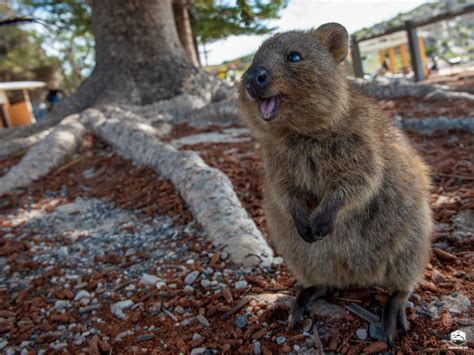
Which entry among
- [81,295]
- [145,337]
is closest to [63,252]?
[81,295]

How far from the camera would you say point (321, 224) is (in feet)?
6.71

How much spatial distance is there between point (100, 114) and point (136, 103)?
94cm

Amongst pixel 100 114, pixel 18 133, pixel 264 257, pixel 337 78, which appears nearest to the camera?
pixel 337 78

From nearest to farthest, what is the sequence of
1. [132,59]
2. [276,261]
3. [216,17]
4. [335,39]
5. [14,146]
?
[335,39] → [276,261] → [14,146] → [132,59] → [216,17]

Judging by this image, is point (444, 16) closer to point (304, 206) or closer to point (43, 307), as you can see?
point (304, 206)

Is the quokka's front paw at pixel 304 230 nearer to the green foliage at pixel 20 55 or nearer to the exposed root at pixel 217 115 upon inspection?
the exposed root at pixel 217 115

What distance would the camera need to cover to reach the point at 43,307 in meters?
2.51

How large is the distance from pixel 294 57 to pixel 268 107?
34 centimetres

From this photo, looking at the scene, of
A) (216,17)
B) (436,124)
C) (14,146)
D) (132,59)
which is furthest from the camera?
(216,17)

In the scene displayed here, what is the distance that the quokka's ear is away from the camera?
2366 mm

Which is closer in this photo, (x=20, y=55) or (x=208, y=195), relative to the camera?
(x=208, y=195)

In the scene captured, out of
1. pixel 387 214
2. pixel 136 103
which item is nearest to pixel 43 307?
pixel 387 214

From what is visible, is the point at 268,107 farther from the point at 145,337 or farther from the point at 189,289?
the point at 145,337

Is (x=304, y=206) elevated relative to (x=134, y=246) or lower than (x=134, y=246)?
elevated
